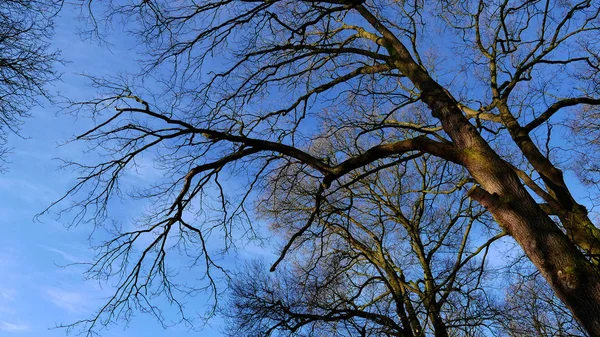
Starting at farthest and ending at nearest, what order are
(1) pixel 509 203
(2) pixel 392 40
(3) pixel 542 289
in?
(3) pixel 542 289 < (2) pixel 392 40 < (1) pixel 509 203

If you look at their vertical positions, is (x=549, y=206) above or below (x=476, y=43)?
below

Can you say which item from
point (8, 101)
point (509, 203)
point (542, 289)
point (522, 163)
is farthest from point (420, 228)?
point (8, 101)

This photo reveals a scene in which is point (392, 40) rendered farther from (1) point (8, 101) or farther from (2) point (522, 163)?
(1) point (8, 101)

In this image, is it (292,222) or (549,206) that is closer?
(549,206)

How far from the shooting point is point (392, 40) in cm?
604

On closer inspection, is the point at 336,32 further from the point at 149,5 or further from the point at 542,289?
the point at 542,289

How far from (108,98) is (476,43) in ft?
18.2

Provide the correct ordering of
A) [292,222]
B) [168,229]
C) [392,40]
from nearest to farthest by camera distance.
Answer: [168,229], [392,40], [292,222]

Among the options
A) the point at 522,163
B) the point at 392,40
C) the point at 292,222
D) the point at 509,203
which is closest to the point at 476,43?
the point at 392,40

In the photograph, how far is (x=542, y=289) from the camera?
11703 millimetres

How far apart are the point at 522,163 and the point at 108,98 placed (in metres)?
7.55

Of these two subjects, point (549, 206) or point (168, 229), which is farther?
point (549, 206)

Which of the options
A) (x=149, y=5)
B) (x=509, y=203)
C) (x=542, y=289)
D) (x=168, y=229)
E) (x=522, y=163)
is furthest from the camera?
(x=542, y=289)

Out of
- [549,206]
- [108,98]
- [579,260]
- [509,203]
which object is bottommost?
[579,260]
